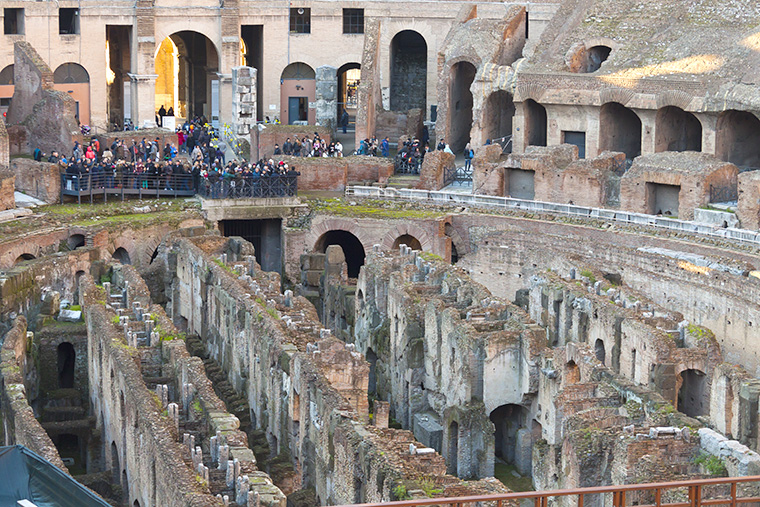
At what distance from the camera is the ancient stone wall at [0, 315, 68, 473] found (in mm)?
27938

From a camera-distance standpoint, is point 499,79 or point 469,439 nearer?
point 469,439

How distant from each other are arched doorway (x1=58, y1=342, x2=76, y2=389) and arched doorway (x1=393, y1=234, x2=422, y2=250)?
12.7 metres

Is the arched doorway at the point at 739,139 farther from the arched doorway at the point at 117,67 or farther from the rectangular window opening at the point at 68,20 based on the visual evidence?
the arched doorway at the point at 117,67

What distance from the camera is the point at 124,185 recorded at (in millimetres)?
47938

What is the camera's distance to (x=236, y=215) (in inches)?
1891

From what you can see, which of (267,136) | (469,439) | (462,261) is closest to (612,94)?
(462,261)

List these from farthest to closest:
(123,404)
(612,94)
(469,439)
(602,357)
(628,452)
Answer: (612,94) < (602,357) < (469,439) < (123,404) < (628,452)

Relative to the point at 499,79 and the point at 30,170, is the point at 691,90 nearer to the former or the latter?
the point at 499,79

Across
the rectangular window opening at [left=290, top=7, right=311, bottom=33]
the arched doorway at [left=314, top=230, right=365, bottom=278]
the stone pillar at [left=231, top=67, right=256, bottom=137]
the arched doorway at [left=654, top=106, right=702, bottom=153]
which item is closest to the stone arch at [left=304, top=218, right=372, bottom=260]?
the arched doorway at [left=314, top=230, right=365, bottom=278]

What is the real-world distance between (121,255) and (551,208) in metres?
12.2

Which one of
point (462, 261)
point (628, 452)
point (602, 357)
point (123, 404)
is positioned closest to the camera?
point (628, 452)

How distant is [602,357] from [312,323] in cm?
641

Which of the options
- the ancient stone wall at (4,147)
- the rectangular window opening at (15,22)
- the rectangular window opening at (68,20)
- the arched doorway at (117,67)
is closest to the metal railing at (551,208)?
the ancient stone wall at (4,147)

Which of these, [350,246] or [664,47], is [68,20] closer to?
[350,246]
